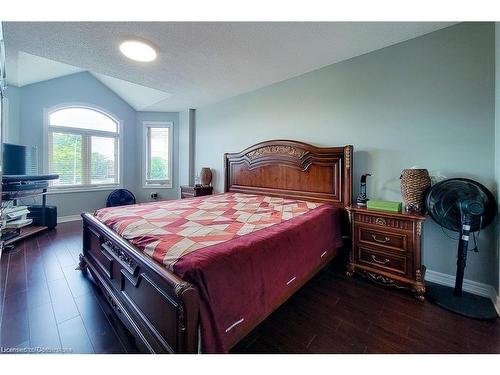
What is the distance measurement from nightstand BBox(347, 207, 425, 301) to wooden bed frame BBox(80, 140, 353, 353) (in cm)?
37

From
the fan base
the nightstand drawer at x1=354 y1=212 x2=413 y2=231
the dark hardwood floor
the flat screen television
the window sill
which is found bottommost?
the dark hardwood floor

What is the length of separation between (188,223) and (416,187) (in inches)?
79.2

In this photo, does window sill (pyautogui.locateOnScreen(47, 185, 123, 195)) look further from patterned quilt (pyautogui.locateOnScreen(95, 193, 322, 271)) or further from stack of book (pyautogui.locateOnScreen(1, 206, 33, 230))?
patterned quilt (pyautogui.locateOnScreen(95, 193, 322, 271))

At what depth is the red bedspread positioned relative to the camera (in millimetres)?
1054

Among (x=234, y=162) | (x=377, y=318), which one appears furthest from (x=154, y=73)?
(x=377, y=318)

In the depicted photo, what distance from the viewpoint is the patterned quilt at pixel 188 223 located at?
127 centimetres

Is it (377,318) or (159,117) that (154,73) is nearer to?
(159,117)

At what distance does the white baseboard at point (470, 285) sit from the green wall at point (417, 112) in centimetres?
6

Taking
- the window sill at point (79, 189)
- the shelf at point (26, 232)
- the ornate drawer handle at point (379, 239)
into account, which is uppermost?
the window sill at point (79, 189)

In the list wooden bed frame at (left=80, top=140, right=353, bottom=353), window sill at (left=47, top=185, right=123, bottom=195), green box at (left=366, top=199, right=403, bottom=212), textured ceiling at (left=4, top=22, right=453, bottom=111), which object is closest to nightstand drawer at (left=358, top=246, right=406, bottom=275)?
green box at (left=366, top=199, right=403, bottom=212)

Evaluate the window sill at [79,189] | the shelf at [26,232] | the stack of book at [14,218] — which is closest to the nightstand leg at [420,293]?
the shelf at [26,232]

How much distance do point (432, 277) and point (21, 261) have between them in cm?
442

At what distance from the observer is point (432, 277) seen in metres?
2.17

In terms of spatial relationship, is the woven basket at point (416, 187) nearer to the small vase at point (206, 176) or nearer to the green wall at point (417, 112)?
the green wall at point (417, 112)
